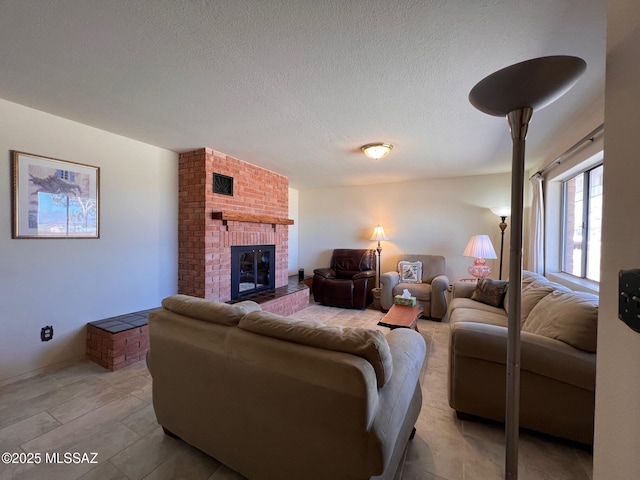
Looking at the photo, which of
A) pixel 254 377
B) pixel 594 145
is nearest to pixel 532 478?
pixel 254 377

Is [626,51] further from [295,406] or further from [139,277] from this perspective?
[139,277]

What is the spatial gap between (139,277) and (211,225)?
0.95m

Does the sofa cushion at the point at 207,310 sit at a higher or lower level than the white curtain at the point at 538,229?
lower

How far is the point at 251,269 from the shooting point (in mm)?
3857

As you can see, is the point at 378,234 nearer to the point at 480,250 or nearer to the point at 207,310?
the point at 480,250

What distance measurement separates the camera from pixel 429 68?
1.59m

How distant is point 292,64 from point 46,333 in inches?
117

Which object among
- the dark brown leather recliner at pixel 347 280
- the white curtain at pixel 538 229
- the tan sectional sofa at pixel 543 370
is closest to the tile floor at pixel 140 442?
the tan sectional sofa at pixel 543 370

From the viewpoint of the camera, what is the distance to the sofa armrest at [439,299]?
3699 millimetres

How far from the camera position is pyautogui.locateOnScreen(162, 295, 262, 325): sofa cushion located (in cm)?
132

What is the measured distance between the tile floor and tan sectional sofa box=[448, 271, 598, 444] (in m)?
0.13

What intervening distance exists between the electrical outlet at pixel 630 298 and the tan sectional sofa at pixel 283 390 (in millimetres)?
686

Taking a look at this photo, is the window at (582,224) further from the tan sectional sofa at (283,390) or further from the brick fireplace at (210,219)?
the brick fireplace at (210,219)

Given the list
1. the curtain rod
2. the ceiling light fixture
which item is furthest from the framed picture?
the curtain rod
